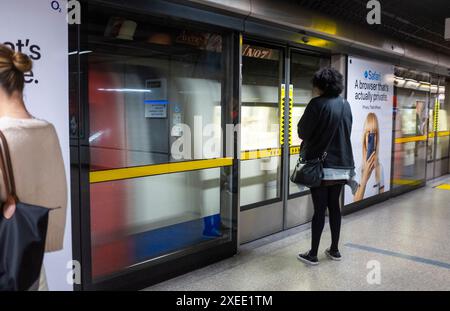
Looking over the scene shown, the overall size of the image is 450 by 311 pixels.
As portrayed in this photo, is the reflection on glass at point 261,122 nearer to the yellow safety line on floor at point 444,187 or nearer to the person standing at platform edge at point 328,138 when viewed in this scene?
the person standing at platform edge at point 328,138

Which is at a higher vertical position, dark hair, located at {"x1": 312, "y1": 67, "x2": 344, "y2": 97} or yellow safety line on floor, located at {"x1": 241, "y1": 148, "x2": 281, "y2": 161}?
→ dark hair, located at {"x1": 312, "y1": 67, "x2": 344, "y2": 97}

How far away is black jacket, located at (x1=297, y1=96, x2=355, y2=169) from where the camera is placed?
3.38 metres

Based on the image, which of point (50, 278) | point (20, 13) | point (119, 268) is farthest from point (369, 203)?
point (20, 13)

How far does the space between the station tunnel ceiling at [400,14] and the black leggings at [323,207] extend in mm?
1940

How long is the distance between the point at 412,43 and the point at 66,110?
19.2 feet

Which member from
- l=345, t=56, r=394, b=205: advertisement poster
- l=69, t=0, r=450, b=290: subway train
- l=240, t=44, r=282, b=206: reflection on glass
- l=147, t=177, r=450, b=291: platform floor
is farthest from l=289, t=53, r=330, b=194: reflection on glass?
l=147, t=177, r=450, b=291: platform floor

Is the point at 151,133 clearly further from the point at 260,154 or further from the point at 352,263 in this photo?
the point at 352,263

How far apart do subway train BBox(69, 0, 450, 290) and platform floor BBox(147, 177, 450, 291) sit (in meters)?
0.20

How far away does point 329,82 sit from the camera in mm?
3420

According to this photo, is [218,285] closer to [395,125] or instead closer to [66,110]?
[66,110]

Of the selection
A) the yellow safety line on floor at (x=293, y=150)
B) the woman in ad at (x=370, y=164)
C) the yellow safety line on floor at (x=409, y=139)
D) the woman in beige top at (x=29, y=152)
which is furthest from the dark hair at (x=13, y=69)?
the yellow safety line on floor at (x=409, y=139)

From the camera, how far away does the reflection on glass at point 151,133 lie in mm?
3066

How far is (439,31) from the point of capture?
6203 mm

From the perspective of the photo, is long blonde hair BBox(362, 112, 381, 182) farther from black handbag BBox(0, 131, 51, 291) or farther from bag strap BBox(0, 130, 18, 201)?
bag strap BBox(0, 130, 18, 201)
